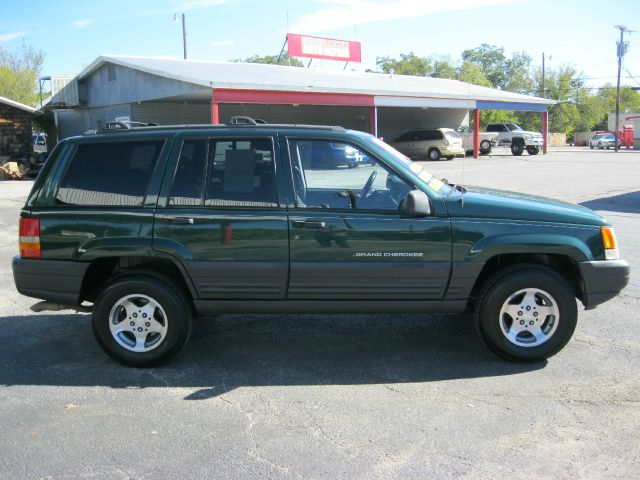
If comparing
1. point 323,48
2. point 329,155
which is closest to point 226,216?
point 329,155

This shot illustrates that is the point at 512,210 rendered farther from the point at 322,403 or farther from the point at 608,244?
the point at 322,403

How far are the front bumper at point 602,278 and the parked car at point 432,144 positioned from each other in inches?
1147

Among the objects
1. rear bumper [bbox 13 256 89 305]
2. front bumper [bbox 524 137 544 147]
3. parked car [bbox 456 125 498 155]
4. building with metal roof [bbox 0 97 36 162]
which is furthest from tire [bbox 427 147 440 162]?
rear bumper [bbox 13 256 89 305]

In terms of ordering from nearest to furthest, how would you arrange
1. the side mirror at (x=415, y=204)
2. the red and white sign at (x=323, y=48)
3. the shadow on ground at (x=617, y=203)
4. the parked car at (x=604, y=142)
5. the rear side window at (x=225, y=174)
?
the side mirror at (x=415, y=204), the rear side window at (x=225, y=174), the shadow on ground at (x=617, y=203), the red and white sign at (x=323, y=48), the parked car at (x=604, y=142)

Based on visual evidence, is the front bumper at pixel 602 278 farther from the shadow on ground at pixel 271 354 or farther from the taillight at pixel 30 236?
the taillight at pixel 30 236

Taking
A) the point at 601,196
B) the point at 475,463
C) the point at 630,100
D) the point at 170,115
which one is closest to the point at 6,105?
the point at 170,115

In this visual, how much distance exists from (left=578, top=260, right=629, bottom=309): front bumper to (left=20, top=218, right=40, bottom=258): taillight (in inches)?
161

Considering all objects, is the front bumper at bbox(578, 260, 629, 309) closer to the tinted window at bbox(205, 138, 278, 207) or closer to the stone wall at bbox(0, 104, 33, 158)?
the tinted window at bbox(205, 138, 278, 207)

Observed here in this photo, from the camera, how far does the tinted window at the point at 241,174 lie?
4508 millimetres

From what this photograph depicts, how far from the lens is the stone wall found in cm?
2848

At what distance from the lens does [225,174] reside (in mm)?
4574

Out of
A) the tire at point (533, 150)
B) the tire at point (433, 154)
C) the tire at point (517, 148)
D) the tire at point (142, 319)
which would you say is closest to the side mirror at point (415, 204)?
the tire at point (142, 319)

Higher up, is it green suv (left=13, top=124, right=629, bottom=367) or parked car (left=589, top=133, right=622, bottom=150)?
parked car (left=589, top=133, right=622, bottom=150)

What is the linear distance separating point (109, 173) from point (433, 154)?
30539 millimetres
